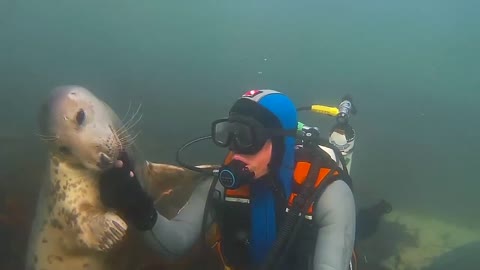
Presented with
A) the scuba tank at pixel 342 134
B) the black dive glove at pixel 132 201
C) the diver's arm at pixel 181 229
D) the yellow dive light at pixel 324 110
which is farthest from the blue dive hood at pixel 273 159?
the scuba tank at pixel 342 134

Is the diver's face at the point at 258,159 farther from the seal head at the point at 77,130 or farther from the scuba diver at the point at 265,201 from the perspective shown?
the seal head at the point at 77,130

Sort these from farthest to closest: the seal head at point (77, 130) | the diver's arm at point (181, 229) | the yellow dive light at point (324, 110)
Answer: the yellow dive light at point (324, 110)
the seal head at point (77, 130)
the diver's arm at point (181, 229)

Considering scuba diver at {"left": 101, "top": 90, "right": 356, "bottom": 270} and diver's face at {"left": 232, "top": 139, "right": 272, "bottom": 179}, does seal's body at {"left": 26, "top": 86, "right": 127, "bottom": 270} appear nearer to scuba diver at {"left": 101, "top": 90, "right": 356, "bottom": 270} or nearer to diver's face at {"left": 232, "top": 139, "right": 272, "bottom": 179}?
scuba diver at {"left": 101, "top": 90, "right": 356, "bottom": 270}

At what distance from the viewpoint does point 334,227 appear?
3.07m

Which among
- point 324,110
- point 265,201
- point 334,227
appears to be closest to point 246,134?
point 265,201

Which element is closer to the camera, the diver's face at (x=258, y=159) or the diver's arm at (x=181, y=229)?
the diver's face at (x=258, y=159)

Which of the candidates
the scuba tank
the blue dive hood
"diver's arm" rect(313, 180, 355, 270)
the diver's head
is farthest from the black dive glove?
the scuba tank

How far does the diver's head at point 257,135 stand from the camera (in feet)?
9.93

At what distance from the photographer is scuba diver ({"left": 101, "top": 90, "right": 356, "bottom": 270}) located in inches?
120

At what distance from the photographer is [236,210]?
340 cm

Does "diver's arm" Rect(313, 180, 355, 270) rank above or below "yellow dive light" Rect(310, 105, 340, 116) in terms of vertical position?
below

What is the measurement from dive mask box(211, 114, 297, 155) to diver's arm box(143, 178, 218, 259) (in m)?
0.72

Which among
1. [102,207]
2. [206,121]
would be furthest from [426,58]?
[102,207]

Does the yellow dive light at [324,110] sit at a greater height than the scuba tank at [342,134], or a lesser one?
greater
